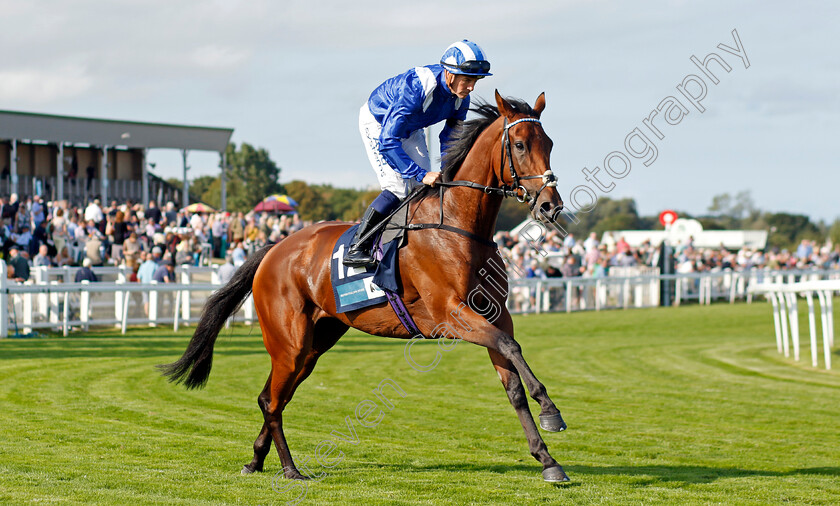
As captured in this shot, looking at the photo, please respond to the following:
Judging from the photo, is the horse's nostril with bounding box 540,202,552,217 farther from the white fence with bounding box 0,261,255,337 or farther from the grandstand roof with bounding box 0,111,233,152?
the grandstand roof with bounding box 0,111,233,152

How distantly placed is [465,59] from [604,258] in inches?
730

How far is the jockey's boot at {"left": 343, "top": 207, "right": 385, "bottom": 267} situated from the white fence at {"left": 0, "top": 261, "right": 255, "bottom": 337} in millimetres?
9194

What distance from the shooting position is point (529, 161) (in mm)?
4719

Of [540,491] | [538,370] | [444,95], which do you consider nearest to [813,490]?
[540,491]

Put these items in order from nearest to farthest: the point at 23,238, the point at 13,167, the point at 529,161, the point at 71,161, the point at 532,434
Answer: the point at 532,434, the point at 529,161, the point at 23,238, the point at 13,167, the point at 71,161

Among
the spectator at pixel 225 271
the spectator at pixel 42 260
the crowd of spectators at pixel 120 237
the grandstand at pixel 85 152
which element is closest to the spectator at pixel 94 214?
the crowd of spectators at pixel 120 237

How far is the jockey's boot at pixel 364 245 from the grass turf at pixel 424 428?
126cm

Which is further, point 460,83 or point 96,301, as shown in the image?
point 96,301

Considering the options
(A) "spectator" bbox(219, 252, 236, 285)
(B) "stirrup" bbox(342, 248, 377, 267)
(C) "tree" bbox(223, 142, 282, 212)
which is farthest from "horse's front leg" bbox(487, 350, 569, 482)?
(C) "tree" bbox(223, 142, 282, 212)

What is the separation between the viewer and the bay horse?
462 cm

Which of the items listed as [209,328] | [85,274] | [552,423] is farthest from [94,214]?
[552,423]

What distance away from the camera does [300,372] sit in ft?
18.5

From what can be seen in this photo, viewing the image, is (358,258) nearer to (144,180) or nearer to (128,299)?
(128,299)

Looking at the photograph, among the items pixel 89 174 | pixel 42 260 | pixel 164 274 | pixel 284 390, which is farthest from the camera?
pixel 89 174
